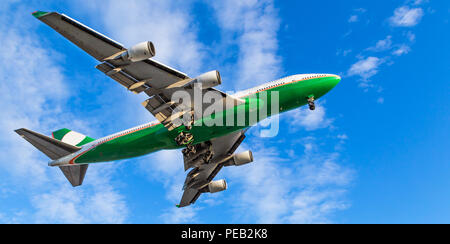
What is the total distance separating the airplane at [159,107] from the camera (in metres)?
28.6

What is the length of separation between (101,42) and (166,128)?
35.1 feet

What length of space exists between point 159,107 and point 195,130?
4.21m

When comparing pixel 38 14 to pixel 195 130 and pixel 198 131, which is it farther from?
pixel 198 131

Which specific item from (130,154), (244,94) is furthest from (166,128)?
(244,94)

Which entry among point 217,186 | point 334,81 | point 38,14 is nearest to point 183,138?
point 217,186

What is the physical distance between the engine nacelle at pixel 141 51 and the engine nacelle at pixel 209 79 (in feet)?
15.7

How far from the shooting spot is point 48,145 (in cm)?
3806

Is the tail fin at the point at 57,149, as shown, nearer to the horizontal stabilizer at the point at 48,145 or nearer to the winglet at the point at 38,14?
the horizontal stabilizer at the point at 48,145

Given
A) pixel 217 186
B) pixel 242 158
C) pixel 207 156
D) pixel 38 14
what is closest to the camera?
pixel 38 14

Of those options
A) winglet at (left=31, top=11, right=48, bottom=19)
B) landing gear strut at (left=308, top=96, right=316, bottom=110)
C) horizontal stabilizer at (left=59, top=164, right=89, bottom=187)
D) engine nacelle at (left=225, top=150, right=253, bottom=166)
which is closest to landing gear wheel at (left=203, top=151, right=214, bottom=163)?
engine nacelle at (left=225, top=150, right=253, bottom=166)

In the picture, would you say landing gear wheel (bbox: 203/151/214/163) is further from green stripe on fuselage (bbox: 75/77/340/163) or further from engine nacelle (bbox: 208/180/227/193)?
engine nacelle (bbox: 208/180/227/193)

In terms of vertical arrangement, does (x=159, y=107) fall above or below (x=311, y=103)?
above

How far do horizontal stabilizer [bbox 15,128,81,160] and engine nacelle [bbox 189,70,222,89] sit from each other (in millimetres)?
17205

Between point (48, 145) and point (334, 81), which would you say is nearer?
point (334, 81)
